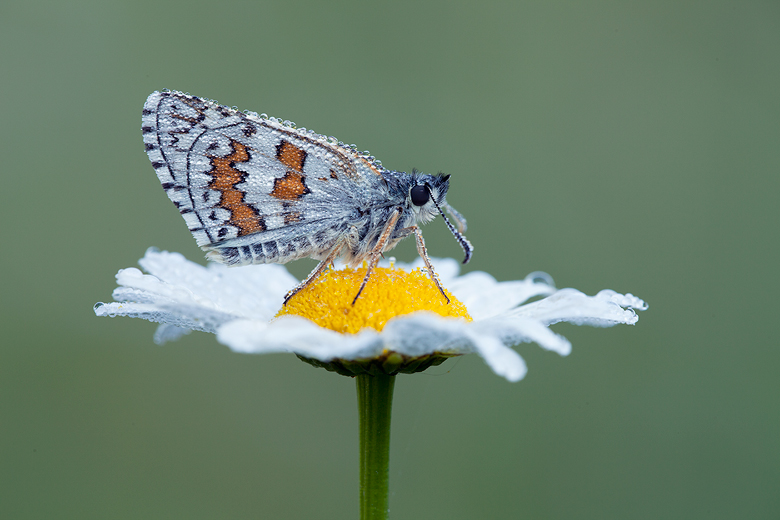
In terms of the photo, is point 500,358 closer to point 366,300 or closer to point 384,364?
point 384,364

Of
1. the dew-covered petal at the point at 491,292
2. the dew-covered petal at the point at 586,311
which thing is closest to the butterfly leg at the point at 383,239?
the dew-covered petal at the point at 586,311

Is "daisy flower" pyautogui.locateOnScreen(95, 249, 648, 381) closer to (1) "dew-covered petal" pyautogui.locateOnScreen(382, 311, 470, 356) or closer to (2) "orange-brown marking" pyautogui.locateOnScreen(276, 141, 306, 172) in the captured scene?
(1) "dew-covered petal" pyautogui.locateOnScreen(382, 311, 470, 356)

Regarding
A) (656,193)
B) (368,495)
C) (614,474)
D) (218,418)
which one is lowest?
(368,495)

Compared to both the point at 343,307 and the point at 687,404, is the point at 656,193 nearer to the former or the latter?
the point at 687,404

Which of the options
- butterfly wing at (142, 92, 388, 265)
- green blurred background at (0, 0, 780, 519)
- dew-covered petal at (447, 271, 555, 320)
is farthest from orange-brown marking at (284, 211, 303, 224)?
green blurred background at (0, 0, 780, 519)

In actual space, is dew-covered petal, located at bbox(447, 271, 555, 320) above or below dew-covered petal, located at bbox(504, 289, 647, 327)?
above

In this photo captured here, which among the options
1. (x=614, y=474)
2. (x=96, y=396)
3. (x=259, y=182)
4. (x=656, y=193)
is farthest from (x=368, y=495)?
(x=656, y=193)

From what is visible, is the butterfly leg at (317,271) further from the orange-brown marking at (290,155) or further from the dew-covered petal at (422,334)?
the dew-covered petal at (422,334)
